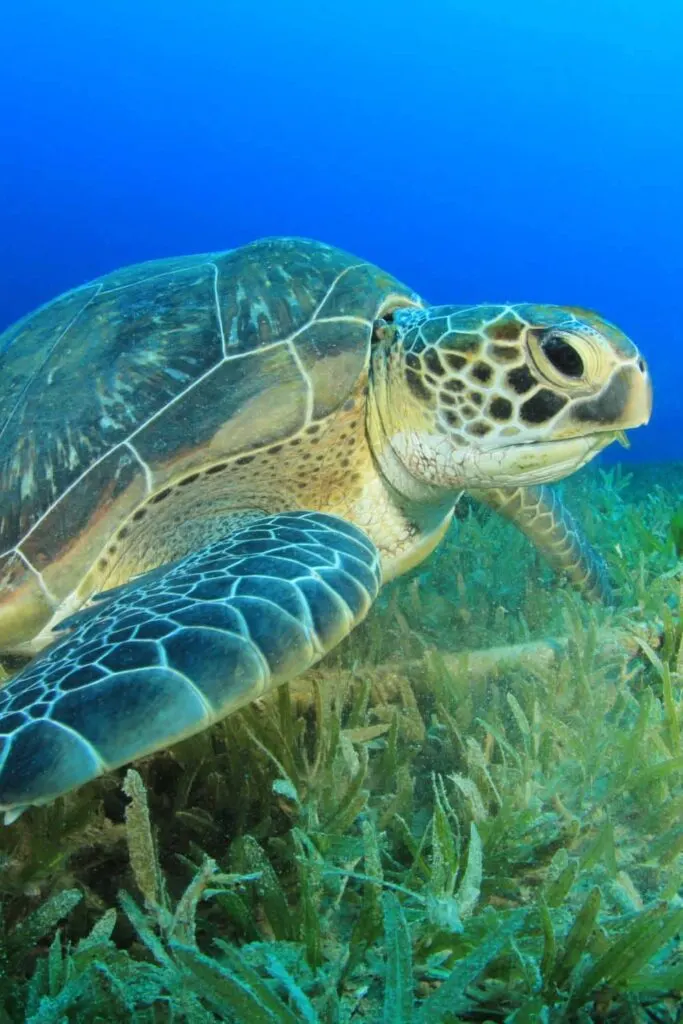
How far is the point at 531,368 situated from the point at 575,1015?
1470 millimetres

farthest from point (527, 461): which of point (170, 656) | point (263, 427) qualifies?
point (170, 656)

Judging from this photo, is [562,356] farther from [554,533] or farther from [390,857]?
[390,857]

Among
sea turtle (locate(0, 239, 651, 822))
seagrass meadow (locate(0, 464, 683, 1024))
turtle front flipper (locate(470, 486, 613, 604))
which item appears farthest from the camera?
turtle front flipper (locate(470, 486, 613, 604))

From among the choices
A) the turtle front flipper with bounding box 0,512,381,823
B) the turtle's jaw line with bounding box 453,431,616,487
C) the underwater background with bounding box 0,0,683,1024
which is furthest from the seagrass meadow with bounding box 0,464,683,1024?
the turtle's jaw line with bounding box 453,431,616,487

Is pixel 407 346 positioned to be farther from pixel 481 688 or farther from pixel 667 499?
pixel 667 499

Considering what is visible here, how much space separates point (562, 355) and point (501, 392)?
0.64 feet

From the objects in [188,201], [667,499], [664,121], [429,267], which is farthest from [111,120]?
[667,499]

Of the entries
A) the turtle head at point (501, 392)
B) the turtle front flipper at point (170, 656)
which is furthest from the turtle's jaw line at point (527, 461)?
the turtle front flipper at point (170, 656)

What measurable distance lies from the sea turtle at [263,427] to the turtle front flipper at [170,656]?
0.01 metres

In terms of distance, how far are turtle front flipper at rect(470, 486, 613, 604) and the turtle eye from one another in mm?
869

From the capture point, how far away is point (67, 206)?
63.8 meters

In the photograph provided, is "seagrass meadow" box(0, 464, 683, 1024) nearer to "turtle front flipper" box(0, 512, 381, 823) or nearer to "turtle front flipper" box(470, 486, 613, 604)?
"turtle front flipper" box(0, 512, 381, 823)

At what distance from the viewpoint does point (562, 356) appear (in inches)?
68.6

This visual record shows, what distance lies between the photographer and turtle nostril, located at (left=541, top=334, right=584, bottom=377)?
1723 millimetres
